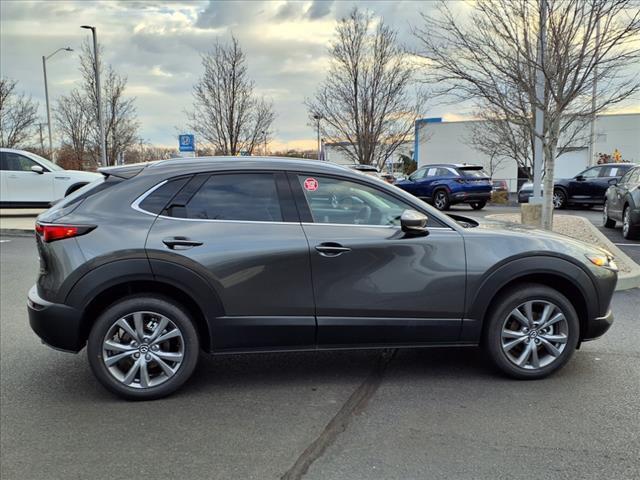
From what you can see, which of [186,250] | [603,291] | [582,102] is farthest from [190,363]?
[582,102]

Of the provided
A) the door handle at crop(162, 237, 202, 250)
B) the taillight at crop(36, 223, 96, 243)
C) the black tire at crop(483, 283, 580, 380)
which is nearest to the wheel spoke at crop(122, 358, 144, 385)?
the door handle at crop(162, 237, 202, 250)

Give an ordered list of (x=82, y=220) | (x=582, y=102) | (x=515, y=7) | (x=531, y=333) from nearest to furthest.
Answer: (x=82, y=220), (x=531, y=333), (x=515, y=7), (x=582, y=102)

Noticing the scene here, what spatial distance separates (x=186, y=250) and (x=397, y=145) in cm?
1767

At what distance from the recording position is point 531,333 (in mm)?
4195

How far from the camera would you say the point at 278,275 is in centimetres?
393

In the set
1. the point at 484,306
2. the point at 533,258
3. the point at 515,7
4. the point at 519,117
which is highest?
the point at 515,7

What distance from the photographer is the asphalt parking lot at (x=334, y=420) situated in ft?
10.1

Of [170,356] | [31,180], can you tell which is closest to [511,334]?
[170,356]

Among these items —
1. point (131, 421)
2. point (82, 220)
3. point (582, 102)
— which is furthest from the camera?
point (582, 102)

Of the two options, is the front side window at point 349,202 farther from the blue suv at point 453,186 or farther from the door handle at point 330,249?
the blue suv at point 453,186

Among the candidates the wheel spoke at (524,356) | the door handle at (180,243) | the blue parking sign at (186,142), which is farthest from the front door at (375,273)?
the blue parking sign at (186,142)

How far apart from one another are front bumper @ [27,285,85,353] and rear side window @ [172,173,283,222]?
3.25ft

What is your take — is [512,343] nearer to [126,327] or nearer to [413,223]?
[413,223]

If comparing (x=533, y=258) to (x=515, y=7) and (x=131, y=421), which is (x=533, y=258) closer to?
(x=131, y=421)
